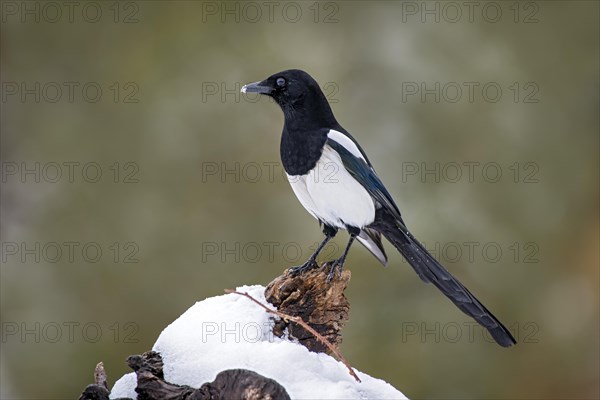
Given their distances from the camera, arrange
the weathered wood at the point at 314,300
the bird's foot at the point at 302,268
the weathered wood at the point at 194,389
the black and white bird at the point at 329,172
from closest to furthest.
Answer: the weathered wood at the point at 194,389, the weathered wood at the point at 314,300, the bird's foot at the point at 302,268, the black and white bird at the point at 329,172

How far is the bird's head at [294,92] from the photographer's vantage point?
90.4 inches

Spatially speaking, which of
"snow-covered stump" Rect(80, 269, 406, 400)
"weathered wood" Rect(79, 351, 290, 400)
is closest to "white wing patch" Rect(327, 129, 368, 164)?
"snow-covered stump" Rect(80, 269, 406, 400)

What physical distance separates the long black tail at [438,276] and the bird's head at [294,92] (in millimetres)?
397

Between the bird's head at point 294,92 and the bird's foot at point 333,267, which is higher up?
the bird's head at point 294,92

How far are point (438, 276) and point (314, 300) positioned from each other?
434mm

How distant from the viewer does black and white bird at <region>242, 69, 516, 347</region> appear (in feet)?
7.41

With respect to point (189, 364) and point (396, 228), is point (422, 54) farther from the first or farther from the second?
point (189, 364)

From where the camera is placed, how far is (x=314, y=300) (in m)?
1.94

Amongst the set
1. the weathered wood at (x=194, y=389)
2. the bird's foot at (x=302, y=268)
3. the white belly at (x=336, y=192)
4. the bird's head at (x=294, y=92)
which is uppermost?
the bird's head at (x=294, y=92)

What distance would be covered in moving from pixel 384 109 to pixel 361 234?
1537 millimetres

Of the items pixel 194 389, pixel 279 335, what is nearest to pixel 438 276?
pixel 279 335

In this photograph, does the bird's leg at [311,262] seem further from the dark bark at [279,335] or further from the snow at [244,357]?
the snow at [244,357]

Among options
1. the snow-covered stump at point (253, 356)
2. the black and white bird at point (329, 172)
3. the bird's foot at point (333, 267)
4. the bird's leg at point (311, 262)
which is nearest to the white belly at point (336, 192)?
the black and white bird at point (329, 172)

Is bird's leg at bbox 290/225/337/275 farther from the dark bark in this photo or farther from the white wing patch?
the white wing patch
